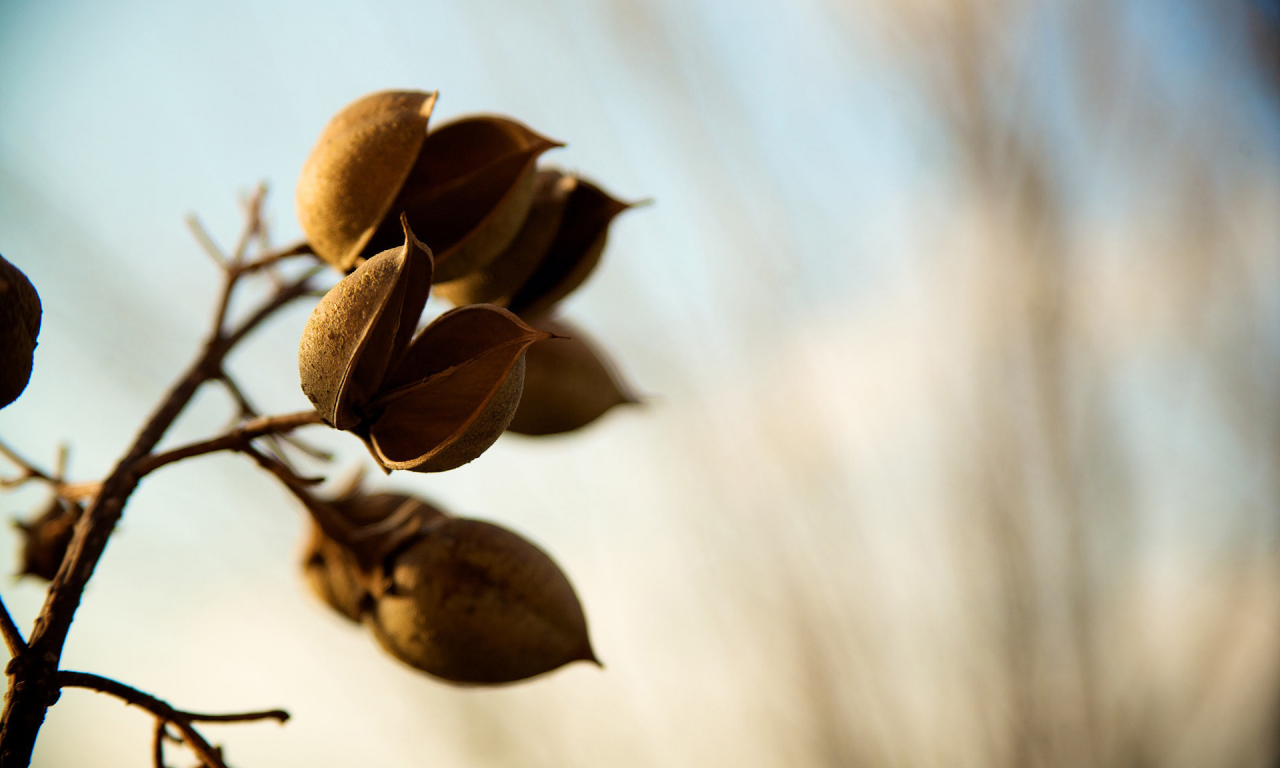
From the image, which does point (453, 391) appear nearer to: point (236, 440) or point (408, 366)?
→ point (408, 366)

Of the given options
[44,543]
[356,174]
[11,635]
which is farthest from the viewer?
[44,543]

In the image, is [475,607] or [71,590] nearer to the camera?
[71,590]

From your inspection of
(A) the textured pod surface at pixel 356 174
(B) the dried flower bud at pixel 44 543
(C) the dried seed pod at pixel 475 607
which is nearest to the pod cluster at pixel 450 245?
(A) the textured pod surface at pixel 356 174

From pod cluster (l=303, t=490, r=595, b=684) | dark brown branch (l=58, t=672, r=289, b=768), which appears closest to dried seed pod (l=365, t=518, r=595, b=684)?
pod cluster (l=303, t=490, r=595, b=684)

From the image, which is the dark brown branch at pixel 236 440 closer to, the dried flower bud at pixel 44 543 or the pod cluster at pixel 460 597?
the pod cluster at pixel 460 597

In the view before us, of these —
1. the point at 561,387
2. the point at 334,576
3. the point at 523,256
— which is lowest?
the point at 334,576

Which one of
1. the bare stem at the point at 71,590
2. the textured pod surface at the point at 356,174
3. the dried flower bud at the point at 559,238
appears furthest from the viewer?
the dried flower bud at the point at 559,238

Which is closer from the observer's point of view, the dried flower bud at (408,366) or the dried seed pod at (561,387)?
the dried flower bud at (408,366)

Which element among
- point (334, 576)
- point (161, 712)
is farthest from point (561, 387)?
point (161, 712)
